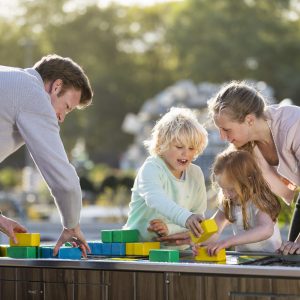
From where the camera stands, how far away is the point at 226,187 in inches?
150

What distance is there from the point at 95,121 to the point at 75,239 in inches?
1297

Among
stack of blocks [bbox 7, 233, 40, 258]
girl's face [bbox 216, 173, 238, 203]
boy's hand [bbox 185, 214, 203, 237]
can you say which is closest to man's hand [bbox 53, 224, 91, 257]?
stack of blocks [bbox 7, 233, 40, 258]

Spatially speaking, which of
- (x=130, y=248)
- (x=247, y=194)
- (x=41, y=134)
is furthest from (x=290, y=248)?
(x=41, y=134)

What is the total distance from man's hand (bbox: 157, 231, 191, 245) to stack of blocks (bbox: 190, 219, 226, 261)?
1.37 feet

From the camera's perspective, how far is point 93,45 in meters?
38.0

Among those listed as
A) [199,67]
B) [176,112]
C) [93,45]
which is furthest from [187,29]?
[176,112]

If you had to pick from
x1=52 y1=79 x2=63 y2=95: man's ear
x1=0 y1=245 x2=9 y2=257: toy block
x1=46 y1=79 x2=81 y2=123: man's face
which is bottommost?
x1=0 y1=245 x2=9 y2=257: toy block

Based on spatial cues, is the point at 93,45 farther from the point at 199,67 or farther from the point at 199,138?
the point at 199,138

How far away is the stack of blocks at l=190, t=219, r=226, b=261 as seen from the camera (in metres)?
3.48

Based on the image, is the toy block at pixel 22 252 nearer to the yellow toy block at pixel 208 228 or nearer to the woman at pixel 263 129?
the yellow toy block at pixel 208 228

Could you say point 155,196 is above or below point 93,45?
below

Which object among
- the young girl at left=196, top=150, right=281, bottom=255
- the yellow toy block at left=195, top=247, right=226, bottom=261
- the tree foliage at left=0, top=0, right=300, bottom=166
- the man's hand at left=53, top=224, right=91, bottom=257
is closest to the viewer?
the yellow toy block at left=195, top=247, right=226, bottom=261

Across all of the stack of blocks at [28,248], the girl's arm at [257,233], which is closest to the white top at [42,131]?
the stack of blocks at [28,248]

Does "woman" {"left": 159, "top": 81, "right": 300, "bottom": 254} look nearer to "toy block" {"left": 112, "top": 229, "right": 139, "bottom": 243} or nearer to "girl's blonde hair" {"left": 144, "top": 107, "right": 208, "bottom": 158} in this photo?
"toy block" {"left": 112, "top": 229, "right": 139, "bottom": 243}
